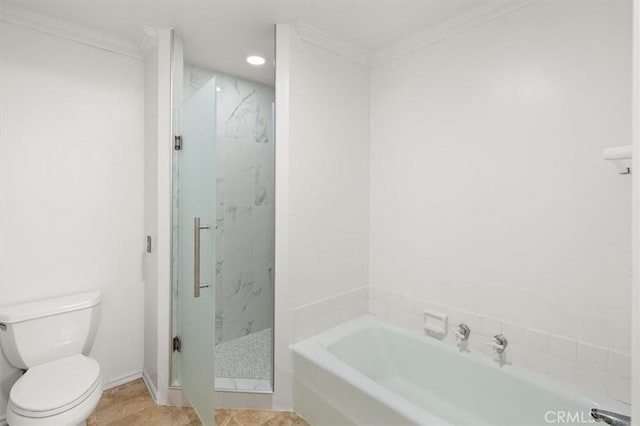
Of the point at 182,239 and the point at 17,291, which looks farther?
the point at 182,239

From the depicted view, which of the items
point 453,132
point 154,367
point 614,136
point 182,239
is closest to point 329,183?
point 453,132

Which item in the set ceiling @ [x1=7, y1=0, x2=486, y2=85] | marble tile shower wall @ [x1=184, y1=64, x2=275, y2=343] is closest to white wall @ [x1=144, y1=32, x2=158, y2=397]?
ceiling @ [x1=7, y1=0, x2=486, y2=85]

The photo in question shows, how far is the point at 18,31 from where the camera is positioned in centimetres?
191

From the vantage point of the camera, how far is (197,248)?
1834 millimetres

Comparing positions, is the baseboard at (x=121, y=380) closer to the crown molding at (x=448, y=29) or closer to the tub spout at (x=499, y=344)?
the tub spout at (x=499, y=344)

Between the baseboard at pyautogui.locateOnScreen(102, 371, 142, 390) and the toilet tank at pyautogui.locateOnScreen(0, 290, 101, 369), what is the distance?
379 mm

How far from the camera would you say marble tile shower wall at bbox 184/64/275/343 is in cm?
283

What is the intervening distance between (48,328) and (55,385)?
0.37 m

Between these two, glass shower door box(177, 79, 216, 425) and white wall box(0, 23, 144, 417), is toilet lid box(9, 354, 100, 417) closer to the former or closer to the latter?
white wall box(0, 23, 144, 417)

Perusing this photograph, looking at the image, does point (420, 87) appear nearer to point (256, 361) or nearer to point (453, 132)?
point (453, 132)

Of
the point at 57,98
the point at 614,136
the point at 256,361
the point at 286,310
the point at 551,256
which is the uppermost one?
the point at 57,98

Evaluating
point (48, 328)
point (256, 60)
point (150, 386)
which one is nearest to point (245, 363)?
point (150, 386)

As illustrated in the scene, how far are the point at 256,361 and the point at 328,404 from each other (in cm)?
97

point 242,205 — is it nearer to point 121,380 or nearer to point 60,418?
point 121,380
